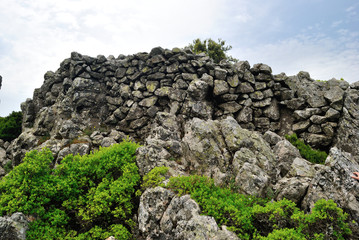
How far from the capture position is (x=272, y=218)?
10039 mm

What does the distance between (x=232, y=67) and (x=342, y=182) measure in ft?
68.1

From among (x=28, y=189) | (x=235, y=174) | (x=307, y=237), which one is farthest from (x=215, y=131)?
(x=28, y=189)

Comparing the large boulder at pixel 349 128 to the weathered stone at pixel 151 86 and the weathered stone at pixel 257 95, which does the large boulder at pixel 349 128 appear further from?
the weathered stone at pixel 151 86

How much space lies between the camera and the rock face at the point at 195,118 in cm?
1535

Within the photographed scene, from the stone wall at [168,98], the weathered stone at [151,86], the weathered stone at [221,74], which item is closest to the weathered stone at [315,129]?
the stone wall at [168,98]

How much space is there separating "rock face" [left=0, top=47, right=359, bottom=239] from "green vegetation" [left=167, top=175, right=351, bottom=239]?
2.05m

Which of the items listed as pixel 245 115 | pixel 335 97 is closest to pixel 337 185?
pixel 245 115

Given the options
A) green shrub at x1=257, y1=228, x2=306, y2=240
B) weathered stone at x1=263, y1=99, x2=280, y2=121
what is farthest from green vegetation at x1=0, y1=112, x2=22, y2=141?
green shrub at x1=257, y1=228, x2=306, y2=240

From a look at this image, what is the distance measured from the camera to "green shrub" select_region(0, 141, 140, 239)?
1240 centimetres

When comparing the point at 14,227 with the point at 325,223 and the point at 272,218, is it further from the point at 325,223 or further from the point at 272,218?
the point at 325,223

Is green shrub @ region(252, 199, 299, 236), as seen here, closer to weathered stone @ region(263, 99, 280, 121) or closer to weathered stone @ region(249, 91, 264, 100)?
weathered stone @ region(263, 99, 280, 121)

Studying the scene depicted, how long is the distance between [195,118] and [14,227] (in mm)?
13816

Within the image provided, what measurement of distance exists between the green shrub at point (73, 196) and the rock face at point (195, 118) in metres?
1.93

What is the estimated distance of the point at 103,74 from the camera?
3309cm
